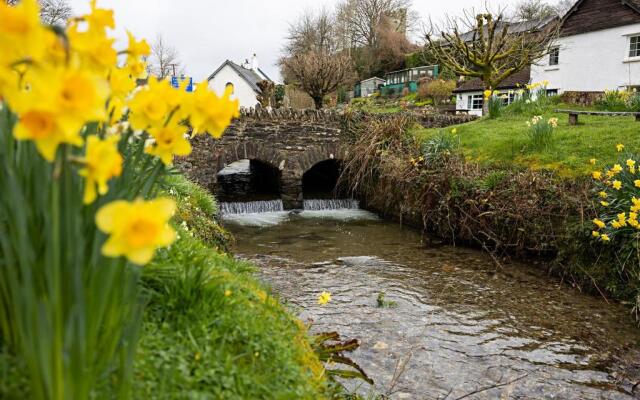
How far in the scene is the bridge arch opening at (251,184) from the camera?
575 inches

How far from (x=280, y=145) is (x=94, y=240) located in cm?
1256

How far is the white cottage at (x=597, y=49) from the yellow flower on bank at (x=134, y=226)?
24454 millimetres

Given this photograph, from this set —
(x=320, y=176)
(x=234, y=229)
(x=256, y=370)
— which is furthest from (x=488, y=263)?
(x=320, y=176)

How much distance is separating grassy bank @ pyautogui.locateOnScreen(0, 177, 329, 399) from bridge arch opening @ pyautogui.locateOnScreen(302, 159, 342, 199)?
12.7m

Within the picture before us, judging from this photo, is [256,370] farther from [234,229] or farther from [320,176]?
[320,176]

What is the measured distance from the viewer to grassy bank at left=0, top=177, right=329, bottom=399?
1.58 m

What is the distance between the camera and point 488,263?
7.66m

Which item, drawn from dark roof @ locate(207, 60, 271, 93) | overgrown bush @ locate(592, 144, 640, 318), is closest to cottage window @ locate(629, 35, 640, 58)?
overgrown bush @ locate(592, 144, 640, 318)

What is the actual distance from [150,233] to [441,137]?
405 inches

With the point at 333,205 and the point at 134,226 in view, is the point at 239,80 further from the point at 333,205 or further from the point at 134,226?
the point at 134,226

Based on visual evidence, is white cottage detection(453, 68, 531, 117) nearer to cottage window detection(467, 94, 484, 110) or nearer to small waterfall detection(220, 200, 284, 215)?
cottage window detection(467, 94, 484, 110)

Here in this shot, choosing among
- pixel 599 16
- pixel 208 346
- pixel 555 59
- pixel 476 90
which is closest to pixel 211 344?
pixel 208 346

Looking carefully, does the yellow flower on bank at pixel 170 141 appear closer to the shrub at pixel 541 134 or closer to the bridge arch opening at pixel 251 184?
the shrub at pixel 541 134

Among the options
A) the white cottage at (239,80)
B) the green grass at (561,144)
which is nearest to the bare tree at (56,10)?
the white cottage at (239,80)
